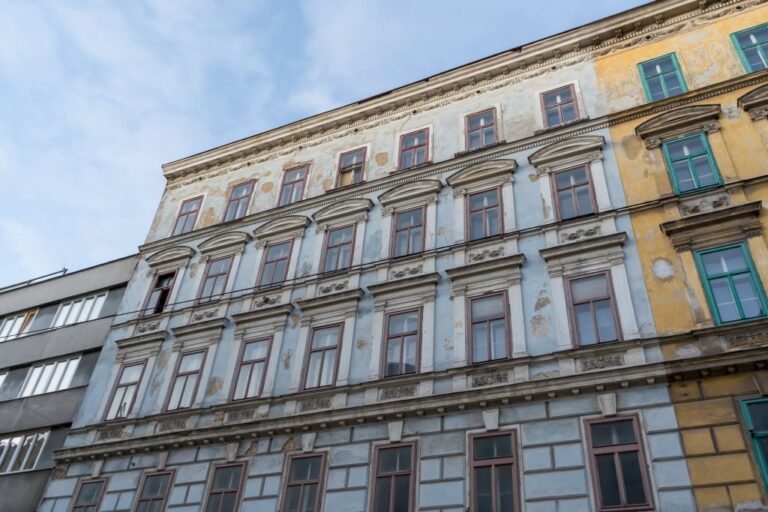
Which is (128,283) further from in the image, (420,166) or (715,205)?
(715,205)

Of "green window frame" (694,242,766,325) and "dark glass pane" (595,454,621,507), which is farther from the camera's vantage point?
"green window frame" (694,242,766,325)

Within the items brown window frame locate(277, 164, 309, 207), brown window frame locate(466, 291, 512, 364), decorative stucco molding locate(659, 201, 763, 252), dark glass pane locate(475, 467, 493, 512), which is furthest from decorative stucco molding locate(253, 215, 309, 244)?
decorative stucco molding locate(659, 201, 763, 252)

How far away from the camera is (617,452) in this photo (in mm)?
11234

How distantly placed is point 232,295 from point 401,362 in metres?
A: 6.59

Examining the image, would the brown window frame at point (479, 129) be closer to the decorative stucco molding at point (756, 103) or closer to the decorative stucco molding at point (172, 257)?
the decorative stucco molding at point (756, 103)

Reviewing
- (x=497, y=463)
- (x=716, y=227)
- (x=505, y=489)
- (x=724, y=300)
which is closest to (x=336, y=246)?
(x=497, y=463)

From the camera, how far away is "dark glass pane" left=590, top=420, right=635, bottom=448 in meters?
11.4

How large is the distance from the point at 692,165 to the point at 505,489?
8.71 m

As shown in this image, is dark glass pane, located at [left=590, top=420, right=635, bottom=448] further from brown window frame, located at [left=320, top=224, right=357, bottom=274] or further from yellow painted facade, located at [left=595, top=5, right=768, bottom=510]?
brown window frame, located at [left=320, top=224, right=357, bottom=274]

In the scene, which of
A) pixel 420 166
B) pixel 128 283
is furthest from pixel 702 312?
pixel 128 283

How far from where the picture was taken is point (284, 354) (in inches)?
643

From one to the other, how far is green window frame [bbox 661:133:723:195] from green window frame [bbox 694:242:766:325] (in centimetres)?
177

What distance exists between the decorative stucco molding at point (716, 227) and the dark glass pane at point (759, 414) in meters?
3.59

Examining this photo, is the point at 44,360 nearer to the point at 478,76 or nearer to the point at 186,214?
the point at 186,214
